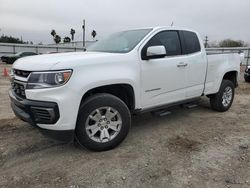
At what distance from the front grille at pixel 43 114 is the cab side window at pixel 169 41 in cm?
205

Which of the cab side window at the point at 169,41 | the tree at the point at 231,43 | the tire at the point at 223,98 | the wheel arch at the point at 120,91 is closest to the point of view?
the wheel arch at the point at 120,91

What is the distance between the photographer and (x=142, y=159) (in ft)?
12.0

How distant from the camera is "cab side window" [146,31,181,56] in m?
4.55

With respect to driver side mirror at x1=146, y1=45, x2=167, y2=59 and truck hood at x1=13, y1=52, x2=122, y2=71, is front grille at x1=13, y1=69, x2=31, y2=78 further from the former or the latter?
driver side mirror at x1=146, y1=45, x2=167, y2=59

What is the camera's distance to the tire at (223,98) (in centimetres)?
605

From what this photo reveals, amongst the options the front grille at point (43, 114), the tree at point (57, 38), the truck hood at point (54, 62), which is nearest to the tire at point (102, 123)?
the front grille at point (43, 114)

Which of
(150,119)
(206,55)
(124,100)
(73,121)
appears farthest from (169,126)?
(73,121)

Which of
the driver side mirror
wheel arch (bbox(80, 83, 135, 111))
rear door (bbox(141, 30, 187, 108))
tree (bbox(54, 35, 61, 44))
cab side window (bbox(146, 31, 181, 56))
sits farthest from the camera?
tree (bbox(54, 35, 61, 44))

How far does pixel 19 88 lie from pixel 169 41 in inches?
106

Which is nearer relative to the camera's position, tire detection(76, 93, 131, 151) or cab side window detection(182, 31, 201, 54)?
tire detection(76, 93, 131, 151)

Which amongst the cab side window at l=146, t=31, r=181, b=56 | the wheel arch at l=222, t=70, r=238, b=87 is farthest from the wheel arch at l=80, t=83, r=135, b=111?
the wheel arch at l=222, t=70, r=238, b=87

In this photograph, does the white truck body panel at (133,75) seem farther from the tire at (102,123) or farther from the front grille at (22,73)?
the tire at (102,123)

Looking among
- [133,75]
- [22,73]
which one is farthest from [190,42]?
[22,73]

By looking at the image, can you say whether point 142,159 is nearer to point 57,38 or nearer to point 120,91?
point 120,91
